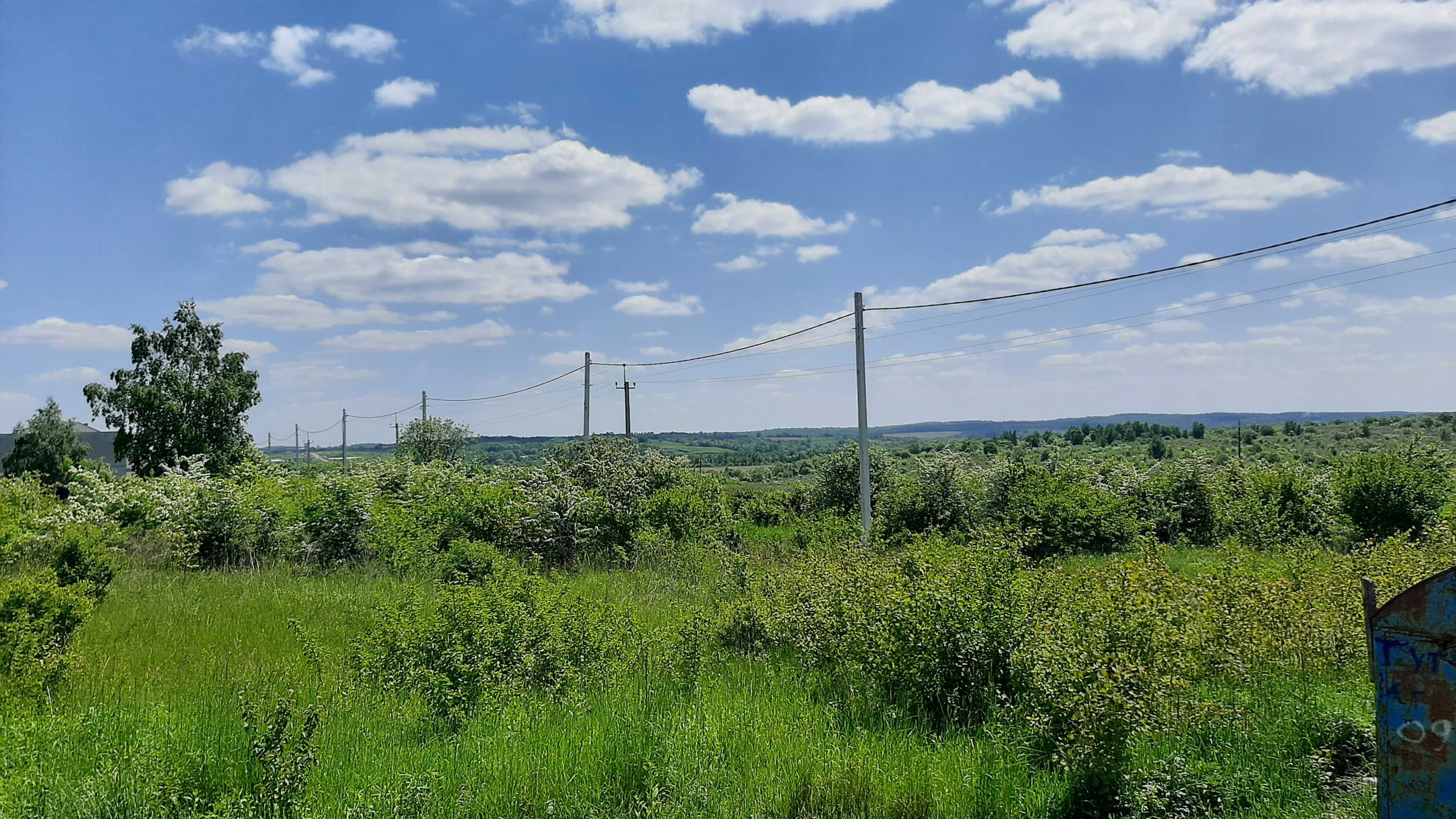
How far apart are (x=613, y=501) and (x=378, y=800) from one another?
1392cm

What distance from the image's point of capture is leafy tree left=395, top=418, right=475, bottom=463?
47.6m

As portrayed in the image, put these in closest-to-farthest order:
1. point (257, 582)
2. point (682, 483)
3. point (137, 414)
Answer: point (257, 582) < point (682, 483) < point (137, 414)

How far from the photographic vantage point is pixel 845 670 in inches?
286

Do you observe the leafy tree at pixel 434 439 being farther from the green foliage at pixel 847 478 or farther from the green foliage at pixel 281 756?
the green foliage at pixel 281 756

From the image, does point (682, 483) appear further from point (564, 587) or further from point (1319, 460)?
point (1319, 460)

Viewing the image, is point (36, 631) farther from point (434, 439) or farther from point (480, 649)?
point (434, 439)

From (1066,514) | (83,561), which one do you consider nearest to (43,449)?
(83,561)

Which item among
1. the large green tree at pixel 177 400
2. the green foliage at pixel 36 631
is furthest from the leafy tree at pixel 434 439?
the green foliage at pixel 36 631

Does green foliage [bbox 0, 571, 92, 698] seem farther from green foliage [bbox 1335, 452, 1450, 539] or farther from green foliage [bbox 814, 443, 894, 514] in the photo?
green foliage [bbox 1335, 452, 1450, 539]

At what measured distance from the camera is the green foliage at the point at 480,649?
677 centimetres

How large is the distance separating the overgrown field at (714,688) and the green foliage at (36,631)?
0.03 metres

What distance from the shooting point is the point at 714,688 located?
7215 millimetres

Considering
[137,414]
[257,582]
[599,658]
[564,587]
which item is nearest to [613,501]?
[257,582]

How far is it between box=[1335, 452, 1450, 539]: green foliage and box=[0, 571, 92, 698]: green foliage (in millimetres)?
23938
